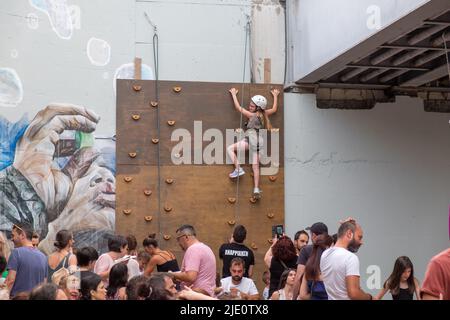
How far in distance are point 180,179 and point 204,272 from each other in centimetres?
460

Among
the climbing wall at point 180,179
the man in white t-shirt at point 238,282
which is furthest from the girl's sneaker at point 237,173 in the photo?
the man in white t-shirt at point 238,282

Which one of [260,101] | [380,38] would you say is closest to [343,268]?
[380,38]

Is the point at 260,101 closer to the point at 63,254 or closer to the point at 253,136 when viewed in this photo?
the point at 253,136

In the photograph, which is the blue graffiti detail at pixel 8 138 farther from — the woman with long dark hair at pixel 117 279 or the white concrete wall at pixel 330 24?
the woman with long dark hair at pixel 117 279

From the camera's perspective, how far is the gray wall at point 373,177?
43.8 feet

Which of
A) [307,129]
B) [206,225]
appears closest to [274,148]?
[307,129]

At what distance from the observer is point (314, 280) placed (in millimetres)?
7113

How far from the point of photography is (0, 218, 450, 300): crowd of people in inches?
216

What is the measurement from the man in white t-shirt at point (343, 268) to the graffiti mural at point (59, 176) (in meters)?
6.51

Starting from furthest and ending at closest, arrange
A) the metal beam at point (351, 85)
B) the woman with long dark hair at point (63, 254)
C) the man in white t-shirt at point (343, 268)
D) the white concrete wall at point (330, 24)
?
the metal beam at point (351, 85)
the white concrete wall at point (330, 24)
the woman with long dark hair at point (63, 254)
the man in white t-shirt at point (343, 268)

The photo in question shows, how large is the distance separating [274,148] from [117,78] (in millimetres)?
3048

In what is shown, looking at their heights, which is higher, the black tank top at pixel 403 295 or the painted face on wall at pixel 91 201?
the painted face on wall at pixel 91 201

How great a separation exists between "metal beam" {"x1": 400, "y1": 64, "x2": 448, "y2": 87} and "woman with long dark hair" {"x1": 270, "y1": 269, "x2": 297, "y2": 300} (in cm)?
622
